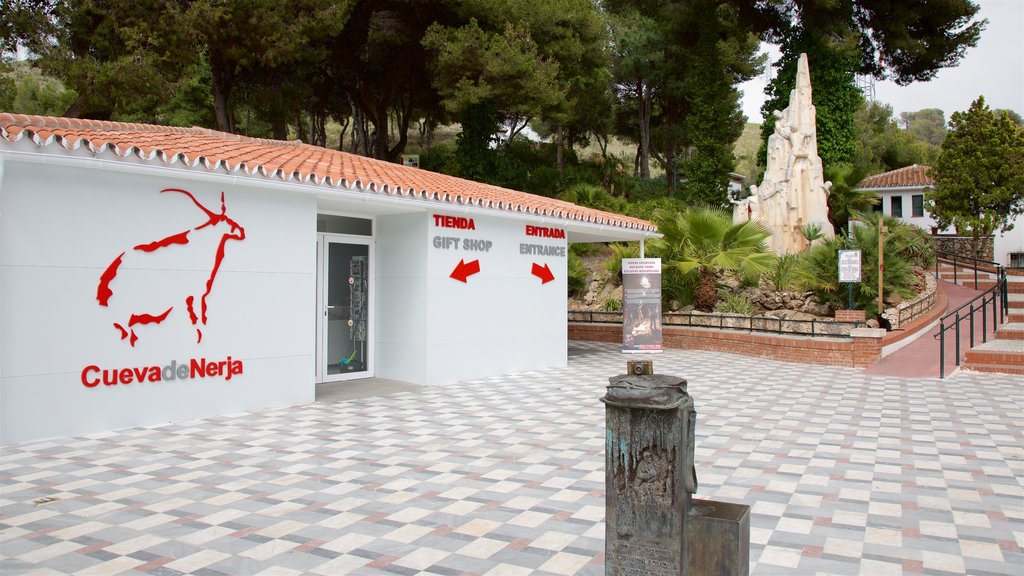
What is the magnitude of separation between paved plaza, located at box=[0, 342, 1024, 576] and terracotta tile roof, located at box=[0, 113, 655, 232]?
3.06 meters

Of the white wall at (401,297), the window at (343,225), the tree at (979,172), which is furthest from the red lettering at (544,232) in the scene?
the tree at (979,172)

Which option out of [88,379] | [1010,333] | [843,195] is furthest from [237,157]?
[843,195]

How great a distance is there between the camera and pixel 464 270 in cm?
1195

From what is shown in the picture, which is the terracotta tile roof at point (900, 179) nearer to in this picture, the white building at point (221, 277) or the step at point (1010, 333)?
the step at point (1010, 333)

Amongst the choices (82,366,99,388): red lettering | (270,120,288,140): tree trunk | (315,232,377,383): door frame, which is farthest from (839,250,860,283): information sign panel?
(270,120,288,140): tree trunk

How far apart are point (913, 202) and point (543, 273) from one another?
1478 inches

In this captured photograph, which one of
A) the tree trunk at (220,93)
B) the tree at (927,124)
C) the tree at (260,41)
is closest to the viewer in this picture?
the tree at (260,41)

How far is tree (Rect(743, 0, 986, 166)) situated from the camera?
27000 millimetres

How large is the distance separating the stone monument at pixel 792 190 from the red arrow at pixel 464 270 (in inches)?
542

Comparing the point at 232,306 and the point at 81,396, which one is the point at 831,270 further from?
the point at 81,396

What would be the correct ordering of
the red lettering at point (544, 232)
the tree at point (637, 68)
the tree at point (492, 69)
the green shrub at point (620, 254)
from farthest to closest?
the tree at point (637, 68) → the tree at point (492, 69) → the green shrub at point (620, 254) → the red lettering at point (544, 232)

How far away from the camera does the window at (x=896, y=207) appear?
141 ft

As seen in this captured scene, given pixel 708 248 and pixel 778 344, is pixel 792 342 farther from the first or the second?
pixel 708 248

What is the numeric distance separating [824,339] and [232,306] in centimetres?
1173
